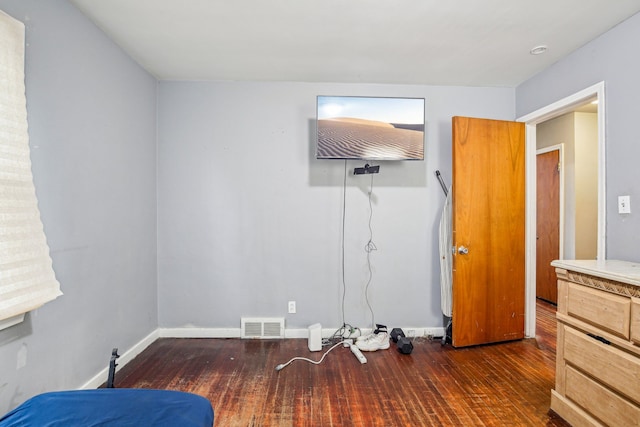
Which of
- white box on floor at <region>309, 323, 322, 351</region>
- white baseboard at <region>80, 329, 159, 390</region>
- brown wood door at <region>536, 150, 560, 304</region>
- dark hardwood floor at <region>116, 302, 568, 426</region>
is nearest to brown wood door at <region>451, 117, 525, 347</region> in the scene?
dark hardwood floor at <region>116, 302, 568, 426</region>

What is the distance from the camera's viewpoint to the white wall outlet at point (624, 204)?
190 cm

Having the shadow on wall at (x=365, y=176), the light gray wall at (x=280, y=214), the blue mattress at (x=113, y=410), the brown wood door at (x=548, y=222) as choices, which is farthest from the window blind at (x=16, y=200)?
the brown wood door at (x=548, y=222)

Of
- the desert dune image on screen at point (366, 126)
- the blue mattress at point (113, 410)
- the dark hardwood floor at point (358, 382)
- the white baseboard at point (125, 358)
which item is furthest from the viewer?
the desert dune image on screen at point (366, 126)

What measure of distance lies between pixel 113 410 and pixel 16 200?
A: 1050 mm

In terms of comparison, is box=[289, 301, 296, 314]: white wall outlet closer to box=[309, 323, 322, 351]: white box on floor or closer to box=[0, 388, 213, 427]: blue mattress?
box=[309, 323, 322, 351]: white box on floor

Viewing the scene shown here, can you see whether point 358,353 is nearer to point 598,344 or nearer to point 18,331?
point 598,344

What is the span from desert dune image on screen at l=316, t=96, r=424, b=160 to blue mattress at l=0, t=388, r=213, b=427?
6.56ft

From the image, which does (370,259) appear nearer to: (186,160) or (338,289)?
(338,289)

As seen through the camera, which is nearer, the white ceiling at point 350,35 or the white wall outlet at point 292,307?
the white ceiling at point 350,35

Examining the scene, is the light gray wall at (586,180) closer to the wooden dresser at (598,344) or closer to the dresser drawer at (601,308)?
the wooden dresser at (598,344)

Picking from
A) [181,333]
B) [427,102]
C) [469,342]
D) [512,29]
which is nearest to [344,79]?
[427,102]

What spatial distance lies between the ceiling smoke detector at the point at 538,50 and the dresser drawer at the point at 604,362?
6.48 feet

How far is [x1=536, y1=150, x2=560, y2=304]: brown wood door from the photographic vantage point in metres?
3.91

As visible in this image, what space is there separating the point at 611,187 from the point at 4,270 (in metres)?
3.42
